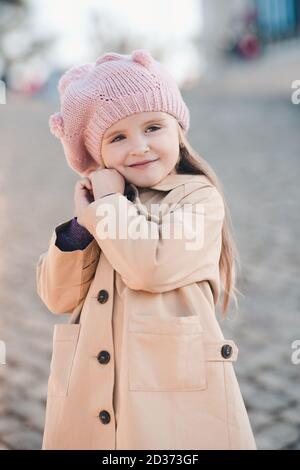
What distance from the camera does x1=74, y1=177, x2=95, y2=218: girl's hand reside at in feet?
7.51

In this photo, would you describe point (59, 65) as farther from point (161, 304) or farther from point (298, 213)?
point (161, 304)

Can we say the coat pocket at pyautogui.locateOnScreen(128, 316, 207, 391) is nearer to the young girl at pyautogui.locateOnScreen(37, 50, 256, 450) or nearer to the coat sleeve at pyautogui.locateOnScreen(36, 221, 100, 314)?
the young girl at pyautogui.locateOnScreen(37, 50, 256, 450)

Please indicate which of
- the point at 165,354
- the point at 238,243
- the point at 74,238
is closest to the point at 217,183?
the point at 74,238

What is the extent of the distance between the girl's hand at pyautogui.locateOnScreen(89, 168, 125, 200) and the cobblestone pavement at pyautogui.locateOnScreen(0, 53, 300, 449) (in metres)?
1.70

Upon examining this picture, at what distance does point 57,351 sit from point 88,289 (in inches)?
7.1

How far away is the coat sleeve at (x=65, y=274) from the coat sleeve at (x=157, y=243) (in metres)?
0.10

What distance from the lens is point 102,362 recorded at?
213cm

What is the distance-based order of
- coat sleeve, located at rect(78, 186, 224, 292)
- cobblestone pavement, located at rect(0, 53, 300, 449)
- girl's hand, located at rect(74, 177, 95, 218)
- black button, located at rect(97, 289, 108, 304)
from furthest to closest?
cobblestone pavement, located at rect(0, 53, 300, 449) → girl's hand, located at rect(74, 177, 95, 218) → black button, located at rect(97, 289, 108, 304) → coat sleeve, located at rect(78, 186, 224, 292)

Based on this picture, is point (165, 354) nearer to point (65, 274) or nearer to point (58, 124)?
point (65, 274)

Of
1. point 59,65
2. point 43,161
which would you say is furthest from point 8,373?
Result: point 59,65

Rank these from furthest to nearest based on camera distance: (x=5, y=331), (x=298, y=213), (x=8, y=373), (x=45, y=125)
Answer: (x=45, y=125) → (x=298, y=213) → (x=5, y=331) → (x=8, y=373)

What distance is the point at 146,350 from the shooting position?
210cm

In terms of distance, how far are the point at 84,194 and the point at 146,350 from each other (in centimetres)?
46

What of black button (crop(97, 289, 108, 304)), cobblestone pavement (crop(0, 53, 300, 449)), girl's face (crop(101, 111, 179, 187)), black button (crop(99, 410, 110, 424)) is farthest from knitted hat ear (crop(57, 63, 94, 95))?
cobblestone pavement (crop(0, 53, 300, 449))
